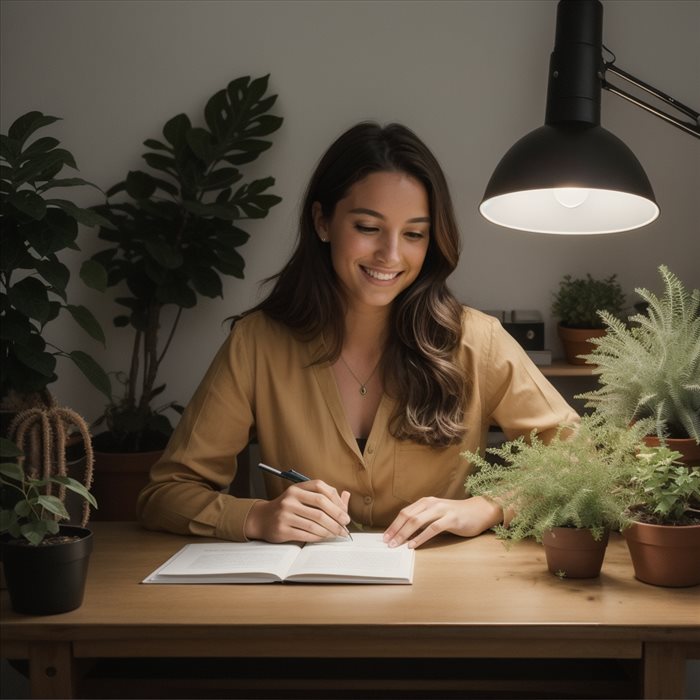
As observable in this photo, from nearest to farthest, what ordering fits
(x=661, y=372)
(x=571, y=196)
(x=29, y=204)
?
(x=661, y=372)
(x=571, y=196)
(x=29, y=204)

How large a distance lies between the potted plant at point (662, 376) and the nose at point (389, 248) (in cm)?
49

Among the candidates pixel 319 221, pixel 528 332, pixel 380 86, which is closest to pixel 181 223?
pixel 380 86

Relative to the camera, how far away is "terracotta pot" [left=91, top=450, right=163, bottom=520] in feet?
11.4

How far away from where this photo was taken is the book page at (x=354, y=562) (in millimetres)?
1496

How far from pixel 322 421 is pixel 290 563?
0.52 metres

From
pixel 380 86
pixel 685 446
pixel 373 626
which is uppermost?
pixel 380 86

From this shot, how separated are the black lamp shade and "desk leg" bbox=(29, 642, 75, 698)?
1.09 metres

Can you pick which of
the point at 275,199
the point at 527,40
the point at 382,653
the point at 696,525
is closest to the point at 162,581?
the point at 382,653

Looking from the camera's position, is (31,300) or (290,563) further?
(31,300)

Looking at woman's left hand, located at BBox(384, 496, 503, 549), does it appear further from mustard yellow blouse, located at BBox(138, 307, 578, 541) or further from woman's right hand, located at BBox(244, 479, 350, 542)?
mustard yellow blouse, located at BBox(138, 307, 578, 541)

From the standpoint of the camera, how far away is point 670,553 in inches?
57.1

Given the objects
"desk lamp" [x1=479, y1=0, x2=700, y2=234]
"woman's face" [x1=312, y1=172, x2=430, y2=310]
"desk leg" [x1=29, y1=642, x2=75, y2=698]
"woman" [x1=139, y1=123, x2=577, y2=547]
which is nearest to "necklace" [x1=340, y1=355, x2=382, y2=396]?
"woman" [x1=139, y1=123, x2=577, y2=547]

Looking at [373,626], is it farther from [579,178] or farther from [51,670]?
[579,178]

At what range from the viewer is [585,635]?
1.32 m
